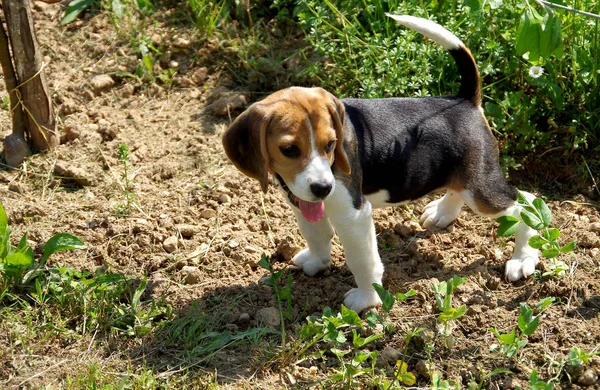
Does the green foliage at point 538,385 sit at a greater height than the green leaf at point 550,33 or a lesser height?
lesser

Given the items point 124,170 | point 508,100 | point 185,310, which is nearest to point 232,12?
point 124,170

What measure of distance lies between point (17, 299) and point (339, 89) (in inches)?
123

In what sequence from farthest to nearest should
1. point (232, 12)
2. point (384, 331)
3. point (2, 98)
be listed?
point (232, 12), point (2, 98), point (384, 331)

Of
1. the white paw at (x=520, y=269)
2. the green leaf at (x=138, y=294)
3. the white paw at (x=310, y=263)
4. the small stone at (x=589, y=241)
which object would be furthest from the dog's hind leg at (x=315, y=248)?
the small stone at (x=589, y=241)

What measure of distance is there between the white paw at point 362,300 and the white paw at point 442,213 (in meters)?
1.13

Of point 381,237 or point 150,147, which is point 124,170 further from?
point 381,237

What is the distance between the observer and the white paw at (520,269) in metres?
5.23

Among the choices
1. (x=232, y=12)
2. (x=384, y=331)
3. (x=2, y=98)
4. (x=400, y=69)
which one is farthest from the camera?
(x=232, y=12)

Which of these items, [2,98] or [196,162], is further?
[2,98]

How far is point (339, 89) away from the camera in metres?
6.66

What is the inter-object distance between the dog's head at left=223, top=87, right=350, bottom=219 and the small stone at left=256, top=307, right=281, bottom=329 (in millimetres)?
830

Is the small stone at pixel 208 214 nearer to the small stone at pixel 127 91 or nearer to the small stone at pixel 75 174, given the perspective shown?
the small stone at pixel 75 174

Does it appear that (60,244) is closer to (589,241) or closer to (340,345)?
(340,345)

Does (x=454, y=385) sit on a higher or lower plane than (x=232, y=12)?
lower
